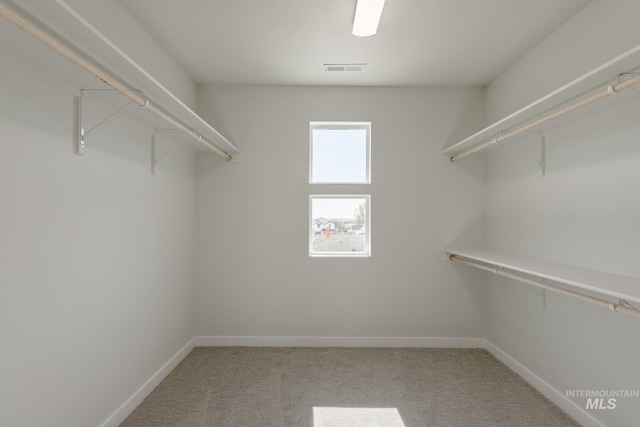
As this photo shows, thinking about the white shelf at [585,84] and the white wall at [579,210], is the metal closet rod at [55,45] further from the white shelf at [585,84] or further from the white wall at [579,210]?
the white wall at [579,210]

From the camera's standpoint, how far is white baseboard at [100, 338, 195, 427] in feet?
6.32

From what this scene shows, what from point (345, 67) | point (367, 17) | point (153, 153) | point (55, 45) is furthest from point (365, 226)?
point (55, 45)

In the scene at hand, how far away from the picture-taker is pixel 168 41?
7.82 ft

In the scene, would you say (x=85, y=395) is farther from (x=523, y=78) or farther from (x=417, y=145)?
(x=523, y=78)

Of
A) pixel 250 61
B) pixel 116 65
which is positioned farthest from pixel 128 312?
pixel 250 61

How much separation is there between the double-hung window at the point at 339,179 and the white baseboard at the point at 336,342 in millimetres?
828

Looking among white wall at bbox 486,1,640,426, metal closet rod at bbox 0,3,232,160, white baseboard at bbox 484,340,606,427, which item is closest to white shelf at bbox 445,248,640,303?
white wall at bbox 486,1,640,426

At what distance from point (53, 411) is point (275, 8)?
240 centimetres

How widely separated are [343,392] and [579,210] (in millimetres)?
1944

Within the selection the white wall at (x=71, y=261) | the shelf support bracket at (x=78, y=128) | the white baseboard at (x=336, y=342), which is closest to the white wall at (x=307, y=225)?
the white baseboard at (x=336, y=342)

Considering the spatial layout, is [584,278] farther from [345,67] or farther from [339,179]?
[345,67]

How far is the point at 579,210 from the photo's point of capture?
2.01 metres

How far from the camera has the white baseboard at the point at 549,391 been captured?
1.96m

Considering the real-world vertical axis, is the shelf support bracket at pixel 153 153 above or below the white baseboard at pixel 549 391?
above
